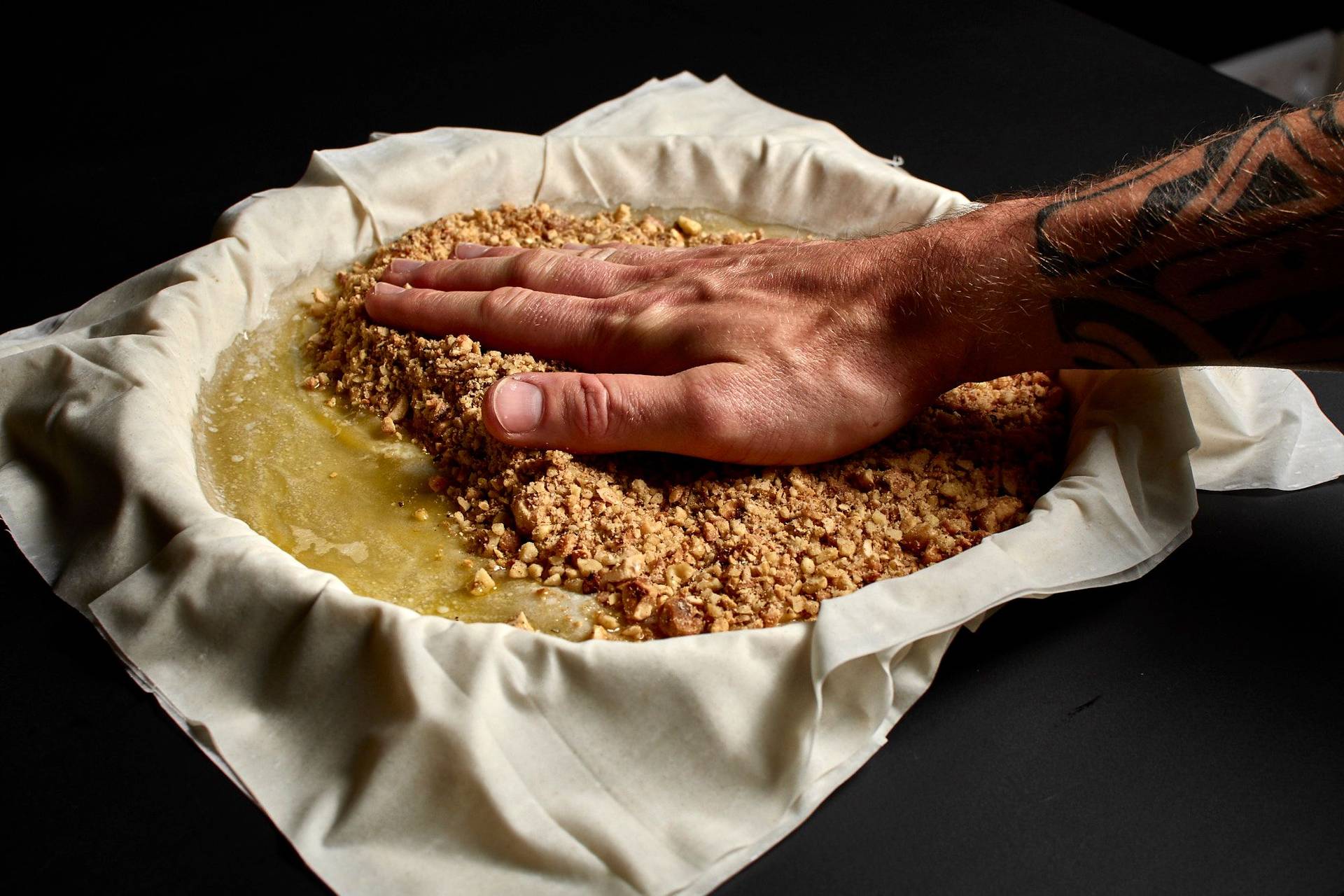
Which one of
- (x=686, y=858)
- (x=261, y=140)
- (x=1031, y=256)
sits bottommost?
(x=686, y=858)

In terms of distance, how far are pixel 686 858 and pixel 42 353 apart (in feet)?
2.15

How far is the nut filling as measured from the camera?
2.55ft

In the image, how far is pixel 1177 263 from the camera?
0.79 m

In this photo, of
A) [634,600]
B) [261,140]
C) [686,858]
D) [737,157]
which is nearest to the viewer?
[686,858]

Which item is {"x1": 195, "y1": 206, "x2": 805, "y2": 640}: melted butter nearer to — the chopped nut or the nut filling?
the nut filling

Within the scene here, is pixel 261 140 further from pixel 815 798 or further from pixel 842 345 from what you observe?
pixel 815 798

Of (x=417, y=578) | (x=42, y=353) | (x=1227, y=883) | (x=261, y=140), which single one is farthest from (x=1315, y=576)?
(x=261, y=140)

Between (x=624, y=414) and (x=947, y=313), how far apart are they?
0.26 meters

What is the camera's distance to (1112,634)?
793mm

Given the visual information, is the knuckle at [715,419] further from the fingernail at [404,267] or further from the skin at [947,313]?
the fingernail at [404,267]

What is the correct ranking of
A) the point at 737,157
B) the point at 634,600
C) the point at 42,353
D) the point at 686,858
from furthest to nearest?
the point at 737,157 < the point at 42,353 < the point at 634,600 < the point at 686,858

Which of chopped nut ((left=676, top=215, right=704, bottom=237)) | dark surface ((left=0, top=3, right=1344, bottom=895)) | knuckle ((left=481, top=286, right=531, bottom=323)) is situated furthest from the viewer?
chopped nut ((left=676, top=215, right=704, bottom=237))

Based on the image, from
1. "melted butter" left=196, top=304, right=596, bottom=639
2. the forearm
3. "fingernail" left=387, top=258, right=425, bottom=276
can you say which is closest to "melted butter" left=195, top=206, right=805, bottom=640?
"melted butter" left=196, top=304, right=596, bottom=639

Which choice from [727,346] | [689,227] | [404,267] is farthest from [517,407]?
[689,227]
